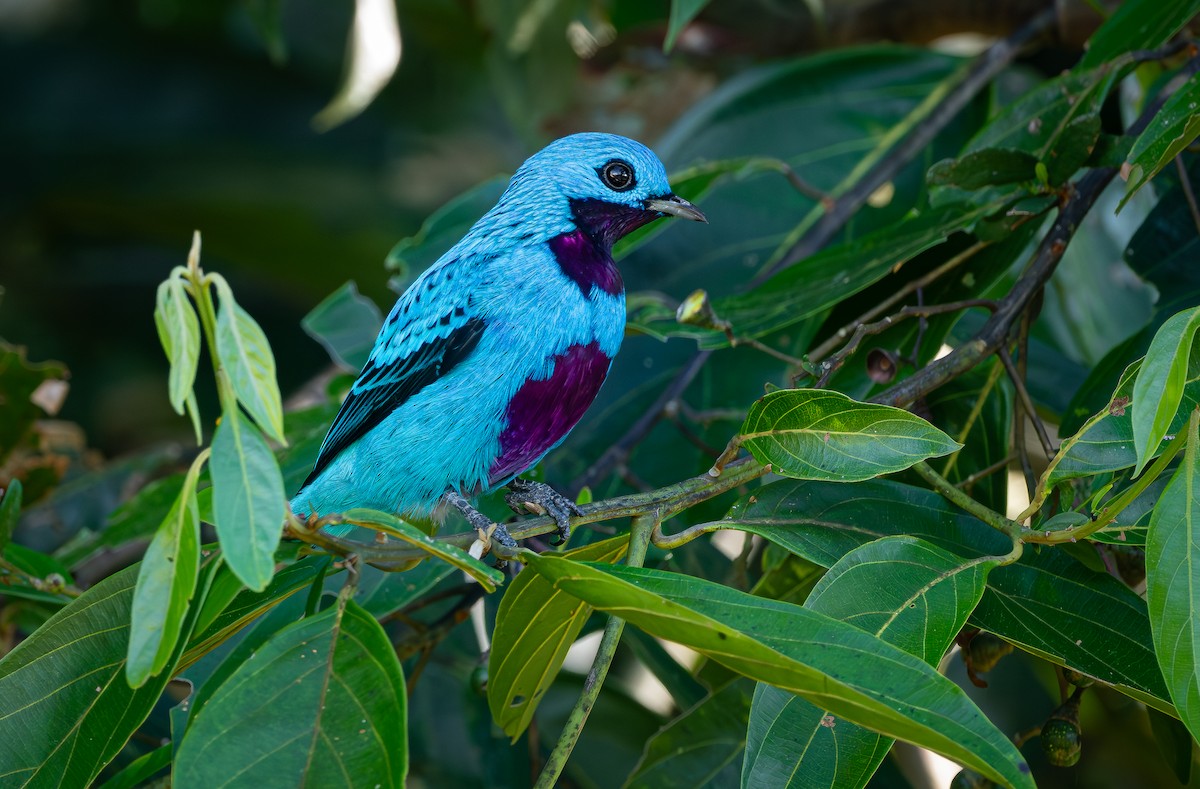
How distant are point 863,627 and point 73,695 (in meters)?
1.10

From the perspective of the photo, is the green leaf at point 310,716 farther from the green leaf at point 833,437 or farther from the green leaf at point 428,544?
the green leaf at point 833,437

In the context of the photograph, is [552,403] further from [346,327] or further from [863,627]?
[346,327]

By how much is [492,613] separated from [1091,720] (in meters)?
2.39

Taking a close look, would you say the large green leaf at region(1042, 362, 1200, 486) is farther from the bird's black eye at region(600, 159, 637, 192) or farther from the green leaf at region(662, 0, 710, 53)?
the green leaf at region(662, 0, 710, 53)

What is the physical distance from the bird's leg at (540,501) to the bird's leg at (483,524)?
9 cm

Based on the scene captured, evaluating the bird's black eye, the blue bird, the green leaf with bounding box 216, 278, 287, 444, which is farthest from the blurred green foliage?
the bird's black eye

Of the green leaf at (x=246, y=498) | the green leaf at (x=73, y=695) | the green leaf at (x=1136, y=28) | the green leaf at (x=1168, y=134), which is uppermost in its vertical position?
the green leaf at (x=1136, y=28)

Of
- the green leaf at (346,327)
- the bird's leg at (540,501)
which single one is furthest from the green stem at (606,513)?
the green leaf at (346,327)

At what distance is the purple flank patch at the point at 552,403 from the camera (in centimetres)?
196

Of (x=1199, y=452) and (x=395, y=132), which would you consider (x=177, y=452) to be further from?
(x=1199, y=452)

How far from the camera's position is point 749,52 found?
4473 mm

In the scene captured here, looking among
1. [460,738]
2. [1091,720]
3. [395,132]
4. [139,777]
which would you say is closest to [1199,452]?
[139,777]

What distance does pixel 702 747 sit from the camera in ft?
6.93

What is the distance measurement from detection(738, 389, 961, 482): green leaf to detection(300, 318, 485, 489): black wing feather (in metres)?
0.63
